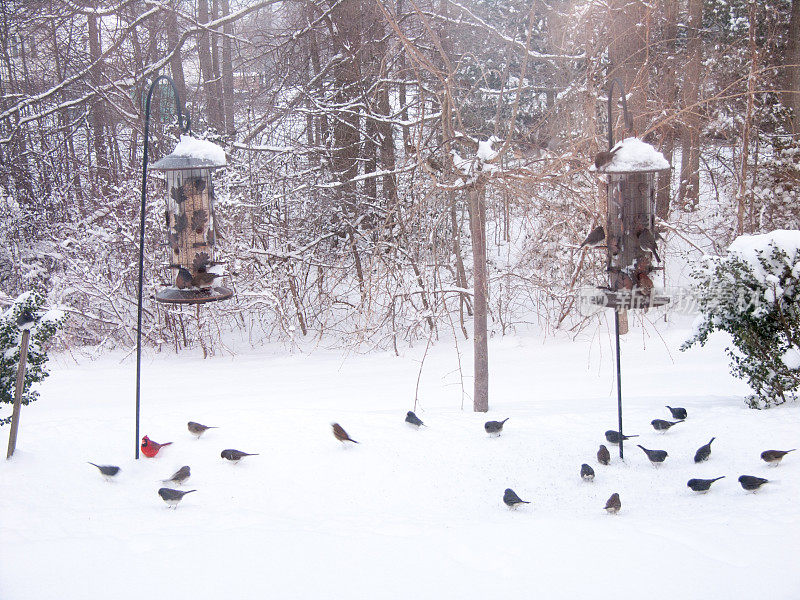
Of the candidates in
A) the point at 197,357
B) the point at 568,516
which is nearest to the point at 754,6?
the point at 568,516

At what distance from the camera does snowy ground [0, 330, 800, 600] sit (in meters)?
3.29

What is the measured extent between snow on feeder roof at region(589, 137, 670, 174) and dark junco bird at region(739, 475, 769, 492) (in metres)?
1.83

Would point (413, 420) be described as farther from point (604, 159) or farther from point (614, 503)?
point (604, 159)

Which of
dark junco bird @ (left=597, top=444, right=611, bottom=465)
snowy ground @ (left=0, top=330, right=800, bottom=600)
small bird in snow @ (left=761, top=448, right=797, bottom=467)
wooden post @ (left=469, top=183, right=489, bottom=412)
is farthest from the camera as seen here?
wooden post @ (left=469, top=183, right=489, bottom=412)

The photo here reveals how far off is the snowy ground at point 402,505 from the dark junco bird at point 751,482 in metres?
0.09

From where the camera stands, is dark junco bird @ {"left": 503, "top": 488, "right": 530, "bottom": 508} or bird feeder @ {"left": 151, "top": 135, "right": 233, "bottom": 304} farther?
bird feeder @ {"left": 151, "top": 135, "right": 233, "bottom": 304}

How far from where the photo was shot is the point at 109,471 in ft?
14.8

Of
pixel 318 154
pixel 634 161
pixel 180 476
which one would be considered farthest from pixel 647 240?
pixel 318 154

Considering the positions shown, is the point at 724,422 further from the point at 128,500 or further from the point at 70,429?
the point at 70,429

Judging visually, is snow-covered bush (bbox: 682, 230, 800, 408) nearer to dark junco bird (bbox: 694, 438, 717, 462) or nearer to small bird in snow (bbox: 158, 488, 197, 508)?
dark junco bird (bbox: 694, 438, 717, 462)

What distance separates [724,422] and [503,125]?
6.99 m

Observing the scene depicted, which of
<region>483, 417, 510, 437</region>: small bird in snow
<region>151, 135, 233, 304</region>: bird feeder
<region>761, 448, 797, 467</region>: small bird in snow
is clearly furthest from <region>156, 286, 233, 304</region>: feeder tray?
<region>761, 448, 797, 467</region>: small bird in snow

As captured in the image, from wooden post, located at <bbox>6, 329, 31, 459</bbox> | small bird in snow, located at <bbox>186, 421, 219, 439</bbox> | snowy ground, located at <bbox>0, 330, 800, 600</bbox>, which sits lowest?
snowy ground, located at <bbox>0, 330, 800, 600</bbox>

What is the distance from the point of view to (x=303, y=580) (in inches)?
131
